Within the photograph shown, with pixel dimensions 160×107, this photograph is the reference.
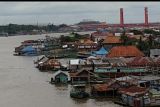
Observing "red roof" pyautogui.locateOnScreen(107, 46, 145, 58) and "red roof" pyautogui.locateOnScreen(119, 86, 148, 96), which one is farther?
"red roof" pyautogui.locateOnScreen(107, 46, 145, 58)

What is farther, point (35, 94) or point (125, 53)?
point (125, 53)

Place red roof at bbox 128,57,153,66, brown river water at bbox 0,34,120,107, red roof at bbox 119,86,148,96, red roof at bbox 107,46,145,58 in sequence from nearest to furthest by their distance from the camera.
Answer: red roof at bbox 119,86,148,96
brown river water at bbox 0,34,120,107
red roof at bbox 128,57,153,66
red roof at bbox 107,46,145,58

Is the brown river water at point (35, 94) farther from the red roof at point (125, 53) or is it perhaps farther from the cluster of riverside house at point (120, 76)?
the red roof at point (125, 53)

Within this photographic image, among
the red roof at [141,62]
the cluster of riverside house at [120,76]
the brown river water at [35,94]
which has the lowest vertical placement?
the brown river water at [35,94]

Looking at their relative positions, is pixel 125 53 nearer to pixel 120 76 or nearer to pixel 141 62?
pixel 141 62

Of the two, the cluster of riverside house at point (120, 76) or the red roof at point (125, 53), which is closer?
the cluster of riverside house at point (120, 76)

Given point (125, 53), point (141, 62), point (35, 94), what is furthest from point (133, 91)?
point (125, 53)

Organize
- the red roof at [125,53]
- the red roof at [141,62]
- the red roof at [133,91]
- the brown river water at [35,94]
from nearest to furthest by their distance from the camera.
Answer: the red roof at [133,91], the brown river water at [35,94], the red roof at [141,62], the red roof at [125,53]

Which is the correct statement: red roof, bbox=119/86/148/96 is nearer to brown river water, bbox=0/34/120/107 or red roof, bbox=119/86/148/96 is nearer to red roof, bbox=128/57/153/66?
brown river water, bbox=0/34/120/107

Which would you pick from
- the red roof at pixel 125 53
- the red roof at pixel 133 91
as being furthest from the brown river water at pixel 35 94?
the red roof at pixel 125 53

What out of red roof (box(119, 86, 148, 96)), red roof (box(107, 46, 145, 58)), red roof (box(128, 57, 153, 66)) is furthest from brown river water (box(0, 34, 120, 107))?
red roof (box(107, 46, 145, 58))

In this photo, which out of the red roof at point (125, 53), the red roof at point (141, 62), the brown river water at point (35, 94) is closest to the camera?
the brown river water at point (35, 94)

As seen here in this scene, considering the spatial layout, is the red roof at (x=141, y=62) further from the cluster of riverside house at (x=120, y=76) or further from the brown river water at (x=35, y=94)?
the brown river water at (x=35, y=94)

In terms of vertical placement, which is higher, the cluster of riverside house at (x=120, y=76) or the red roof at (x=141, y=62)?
the red roof at (x=141, y=62)
